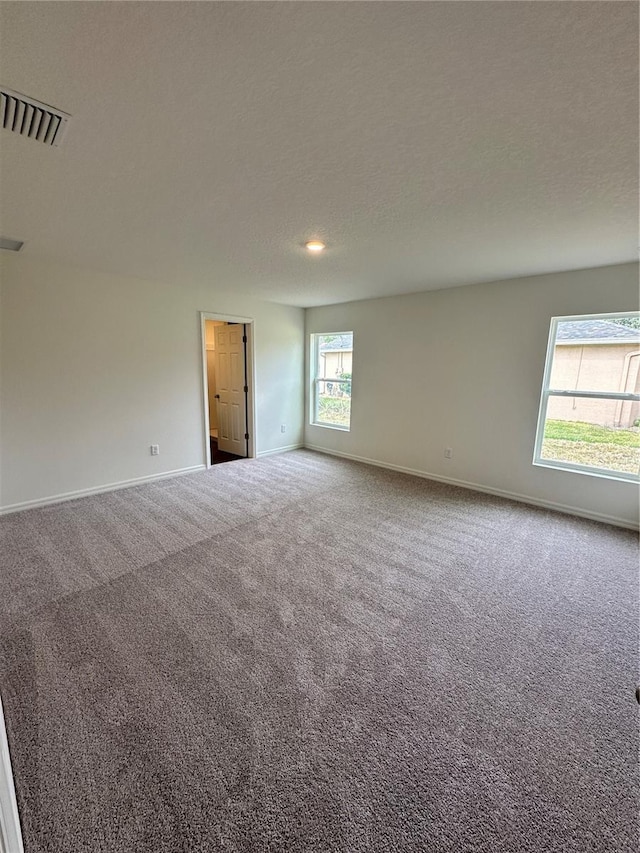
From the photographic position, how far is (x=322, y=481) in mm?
4398

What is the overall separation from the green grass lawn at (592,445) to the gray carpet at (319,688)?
2.37 ft

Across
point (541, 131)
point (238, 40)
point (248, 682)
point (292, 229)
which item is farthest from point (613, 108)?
point (248, 682)

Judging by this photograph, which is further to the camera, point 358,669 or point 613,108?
point 358,669

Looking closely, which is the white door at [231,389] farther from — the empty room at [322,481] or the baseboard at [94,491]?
the empty room at [322,481]

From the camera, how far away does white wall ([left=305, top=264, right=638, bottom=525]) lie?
131 inches

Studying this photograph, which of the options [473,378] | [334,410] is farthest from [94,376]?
[473,378]

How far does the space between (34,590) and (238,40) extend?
9.81 feet

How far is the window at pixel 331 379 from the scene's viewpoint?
5426mm

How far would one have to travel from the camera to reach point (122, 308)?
3811 millimetres

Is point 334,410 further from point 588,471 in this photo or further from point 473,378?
point 588,471

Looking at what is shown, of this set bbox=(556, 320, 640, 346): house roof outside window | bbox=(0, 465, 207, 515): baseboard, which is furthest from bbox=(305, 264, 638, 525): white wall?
bbox=(0, 465, 207, 515): baseboard

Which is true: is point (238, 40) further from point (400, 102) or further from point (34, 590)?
point (34, 590)

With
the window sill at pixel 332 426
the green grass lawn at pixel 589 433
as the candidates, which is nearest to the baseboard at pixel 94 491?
the window sill at pixel 332 426

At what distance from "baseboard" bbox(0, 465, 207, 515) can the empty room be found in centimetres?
3
